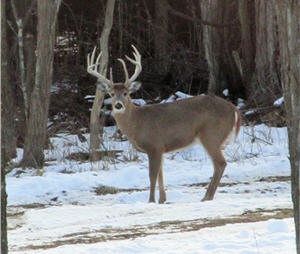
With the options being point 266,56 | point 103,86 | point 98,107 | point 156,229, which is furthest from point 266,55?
point 156,229

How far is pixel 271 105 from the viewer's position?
62.6ft

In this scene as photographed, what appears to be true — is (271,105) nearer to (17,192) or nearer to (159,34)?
(159,34)

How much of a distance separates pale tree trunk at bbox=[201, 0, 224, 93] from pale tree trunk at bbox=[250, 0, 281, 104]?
1.29 metres

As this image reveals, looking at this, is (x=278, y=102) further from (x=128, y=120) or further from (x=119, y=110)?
(x=119, y=110)

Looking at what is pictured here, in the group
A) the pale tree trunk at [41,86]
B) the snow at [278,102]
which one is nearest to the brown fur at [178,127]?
the pale tree trunk at [41,86]

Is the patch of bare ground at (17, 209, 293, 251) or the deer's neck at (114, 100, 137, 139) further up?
the deer's neck at (114, 100, 137, 139)

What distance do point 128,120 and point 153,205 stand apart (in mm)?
2108

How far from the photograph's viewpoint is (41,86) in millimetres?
14570

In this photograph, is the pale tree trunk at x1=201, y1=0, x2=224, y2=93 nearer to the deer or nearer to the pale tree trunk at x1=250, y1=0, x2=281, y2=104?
the pale tree trunk at x1=250, y1=0, x2=281, y2=104

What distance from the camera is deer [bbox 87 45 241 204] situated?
1190 centimetres

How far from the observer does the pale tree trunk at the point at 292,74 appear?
17.3ft

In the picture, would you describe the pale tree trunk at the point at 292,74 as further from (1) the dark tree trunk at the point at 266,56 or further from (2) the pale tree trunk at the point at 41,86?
(1) the dark tree trunk at the point at 266,56

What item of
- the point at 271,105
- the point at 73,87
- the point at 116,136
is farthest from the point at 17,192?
the point at 73,87

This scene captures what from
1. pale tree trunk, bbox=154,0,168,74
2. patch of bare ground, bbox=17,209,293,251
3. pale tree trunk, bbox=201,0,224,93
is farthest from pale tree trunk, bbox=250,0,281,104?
patch of bare ground, bbox=17,209,293,251
